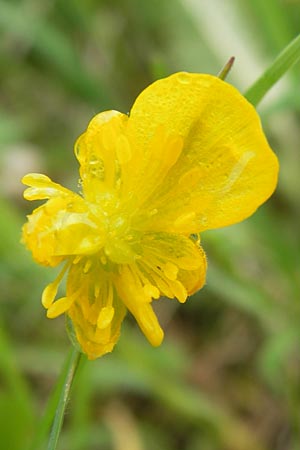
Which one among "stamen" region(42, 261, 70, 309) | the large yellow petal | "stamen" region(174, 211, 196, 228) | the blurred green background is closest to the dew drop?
the large yellow petal

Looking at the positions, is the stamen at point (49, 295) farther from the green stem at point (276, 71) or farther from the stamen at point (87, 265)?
the green stem at point (276, 71)

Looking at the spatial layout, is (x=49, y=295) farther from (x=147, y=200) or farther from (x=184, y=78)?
(x=184, y=78)

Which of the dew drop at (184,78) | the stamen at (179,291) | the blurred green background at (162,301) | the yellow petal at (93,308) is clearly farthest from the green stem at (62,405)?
the blurred green background at (162,301)

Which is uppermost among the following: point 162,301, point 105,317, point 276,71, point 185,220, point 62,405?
point 276,71

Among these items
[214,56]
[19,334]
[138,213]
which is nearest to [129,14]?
[214,56]

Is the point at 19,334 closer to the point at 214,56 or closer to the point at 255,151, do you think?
the point at 214,56

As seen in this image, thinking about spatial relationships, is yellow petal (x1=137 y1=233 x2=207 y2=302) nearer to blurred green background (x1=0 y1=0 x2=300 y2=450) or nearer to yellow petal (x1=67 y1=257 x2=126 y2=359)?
yellow petal (x1=67 y1=257 x2=126 y2=359)

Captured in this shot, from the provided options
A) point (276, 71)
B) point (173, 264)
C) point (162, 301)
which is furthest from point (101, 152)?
point (162, 301)
